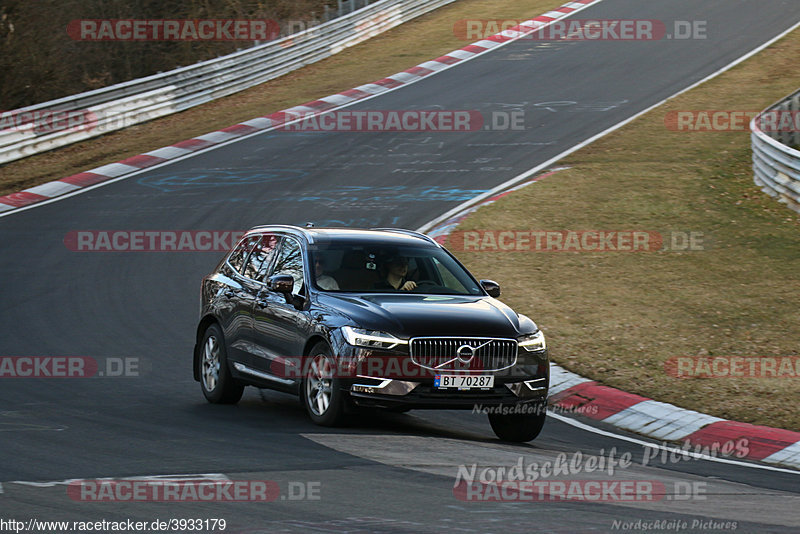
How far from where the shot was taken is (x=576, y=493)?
746 centimetres

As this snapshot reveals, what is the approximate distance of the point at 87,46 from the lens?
33281 millimetres

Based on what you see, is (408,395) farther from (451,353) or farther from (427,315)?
(427,315)

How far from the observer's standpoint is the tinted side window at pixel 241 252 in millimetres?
11484

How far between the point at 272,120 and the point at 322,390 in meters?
19.4

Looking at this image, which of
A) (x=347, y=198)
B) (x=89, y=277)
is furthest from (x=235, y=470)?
(x=347, y=198)

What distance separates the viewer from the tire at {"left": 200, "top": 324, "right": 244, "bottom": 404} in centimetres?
1101

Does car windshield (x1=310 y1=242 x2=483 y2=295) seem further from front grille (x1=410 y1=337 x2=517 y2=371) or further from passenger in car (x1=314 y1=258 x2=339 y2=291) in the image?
front grille (x1=410 y1=337 x2=517 y2=371)

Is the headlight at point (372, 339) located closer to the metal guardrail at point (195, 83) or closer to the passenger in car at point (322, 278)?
the passenger in car at point (322, 278)

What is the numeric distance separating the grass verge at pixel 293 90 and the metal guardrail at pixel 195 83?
→ 238mm

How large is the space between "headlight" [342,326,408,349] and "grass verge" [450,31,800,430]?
3.54m

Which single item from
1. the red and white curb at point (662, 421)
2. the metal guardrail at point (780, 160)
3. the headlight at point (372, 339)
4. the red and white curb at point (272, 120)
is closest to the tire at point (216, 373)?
the headlight at point (372, 339)

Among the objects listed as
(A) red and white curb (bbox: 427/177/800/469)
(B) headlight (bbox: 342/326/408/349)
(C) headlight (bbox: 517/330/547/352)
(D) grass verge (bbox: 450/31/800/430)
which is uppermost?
(B) headlight (bbox: 342/326/408/349)

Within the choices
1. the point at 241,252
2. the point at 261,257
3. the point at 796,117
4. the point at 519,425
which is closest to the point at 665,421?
the point at 519,425

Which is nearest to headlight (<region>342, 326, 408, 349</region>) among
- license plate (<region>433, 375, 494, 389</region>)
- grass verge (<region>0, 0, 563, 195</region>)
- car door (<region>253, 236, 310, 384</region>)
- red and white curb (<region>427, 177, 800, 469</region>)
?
license plate (<region>433, 375, 494, 389</region>)
